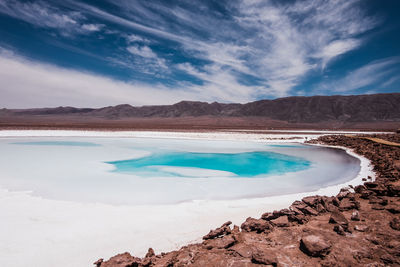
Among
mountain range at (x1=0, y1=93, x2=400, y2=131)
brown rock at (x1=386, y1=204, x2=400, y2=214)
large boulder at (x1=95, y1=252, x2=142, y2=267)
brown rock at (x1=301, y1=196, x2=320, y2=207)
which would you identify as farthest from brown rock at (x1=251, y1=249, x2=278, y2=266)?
mountain range at (x1=0, y1=93, x2=400, y2=131)

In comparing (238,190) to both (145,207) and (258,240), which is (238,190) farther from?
(258,240)

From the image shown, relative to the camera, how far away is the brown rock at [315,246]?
198 centimetres

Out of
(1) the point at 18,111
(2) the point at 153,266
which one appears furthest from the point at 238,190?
(1) the point at 18,111

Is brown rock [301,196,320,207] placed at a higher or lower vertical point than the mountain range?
lower

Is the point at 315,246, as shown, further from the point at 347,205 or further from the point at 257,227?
the point at 347,205

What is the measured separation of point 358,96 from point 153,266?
11702 cm

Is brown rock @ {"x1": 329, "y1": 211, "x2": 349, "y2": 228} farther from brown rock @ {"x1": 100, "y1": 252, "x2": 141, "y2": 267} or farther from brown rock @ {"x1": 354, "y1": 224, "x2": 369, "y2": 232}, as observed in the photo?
brown rock @ {"x1": 100, "y1": 252, "x2": 141, "y2": 267}

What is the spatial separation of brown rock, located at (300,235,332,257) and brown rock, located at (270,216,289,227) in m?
0.51

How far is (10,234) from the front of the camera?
2.87m

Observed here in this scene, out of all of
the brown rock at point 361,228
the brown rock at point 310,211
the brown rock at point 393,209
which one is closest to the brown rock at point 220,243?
the brown rock at point 310,211

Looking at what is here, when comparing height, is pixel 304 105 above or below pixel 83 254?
above

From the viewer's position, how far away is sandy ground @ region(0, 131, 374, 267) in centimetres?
250

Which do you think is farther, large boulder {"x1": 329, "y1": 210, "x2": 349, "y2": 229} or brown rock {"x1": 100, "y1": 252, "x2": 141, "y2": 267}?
large boulder {"x1": 329, "y1": 210, "x2": 349, "y2": 229}

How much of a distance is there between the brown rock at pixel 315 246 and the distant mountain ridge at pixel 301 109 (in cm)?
9317
